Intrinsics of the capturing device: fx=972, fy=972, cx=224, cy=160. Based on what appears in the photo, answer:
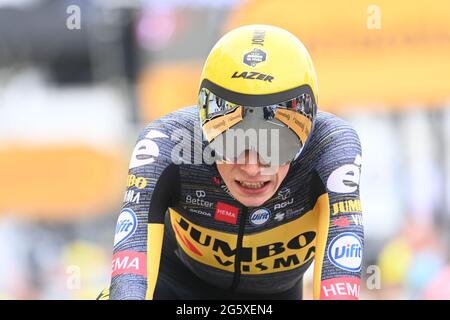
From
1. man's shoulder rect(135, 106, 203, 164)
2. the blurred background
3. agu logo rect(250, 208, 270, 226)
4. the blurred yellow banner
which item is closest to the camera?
man's shoulder rect(135, 106, 203, 164)

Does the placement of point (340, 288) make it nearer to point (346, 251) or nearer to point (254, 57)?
point (346, 251)

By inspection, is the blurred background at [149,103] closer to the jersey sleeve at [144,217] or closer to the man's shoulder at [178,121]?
the man's shoulder at [178,121]

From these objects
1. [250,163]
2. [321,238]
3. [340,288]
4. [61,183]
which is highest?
[250,163]

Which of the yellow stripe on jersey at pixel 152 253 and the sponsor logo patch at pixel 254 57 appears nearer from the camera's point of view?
the sponsor logo patch at pixel 254 57

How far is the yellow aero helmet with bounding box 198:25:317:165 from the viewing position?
3445 mm

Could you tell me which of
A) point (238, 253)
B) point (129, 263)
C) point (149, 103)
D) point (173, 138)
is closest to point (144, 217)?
point (129, 263)

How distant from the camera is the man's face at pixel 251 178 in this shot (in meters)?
3.46

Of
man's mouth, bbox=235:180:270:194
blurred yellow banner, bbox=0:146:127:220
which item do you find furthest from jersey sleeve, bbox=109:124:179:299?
blurred yellow banner, bbox=0:146:127:220

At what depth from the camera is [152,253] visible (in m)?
3.70

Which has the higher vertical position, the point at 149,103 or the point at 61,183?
the point at 149,103

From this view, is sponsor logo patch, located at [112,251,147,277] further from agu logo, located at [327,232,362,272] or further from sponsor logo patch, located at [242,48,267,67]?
sponsor logo patch, located at [242,48,267,67]

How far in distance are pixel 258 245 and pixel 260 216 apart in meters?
0.16

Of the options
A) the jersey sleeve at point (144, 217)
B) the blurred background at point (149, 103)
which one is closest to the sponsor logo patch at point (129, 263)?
the jersey sleeve at point (144, 217)
